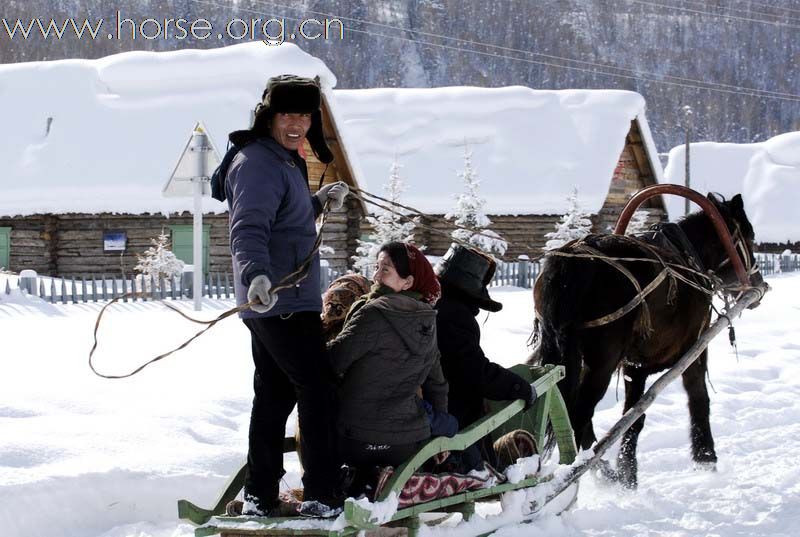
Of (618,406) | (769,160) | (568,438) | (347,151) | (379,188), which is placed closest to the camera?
(568,438)

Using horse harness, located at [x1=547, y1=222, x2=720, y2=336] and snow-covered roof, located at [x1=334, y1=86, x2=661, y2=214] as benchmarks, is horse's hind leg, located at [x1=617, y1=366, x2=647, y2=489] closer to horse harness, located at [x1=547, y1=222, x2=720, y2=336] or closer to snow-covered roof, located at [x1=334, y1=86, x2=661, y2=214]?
horse harness, located at [x1=547, y1=222, x2=720, y2=336]

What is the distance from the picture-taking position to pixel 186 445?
589 cm

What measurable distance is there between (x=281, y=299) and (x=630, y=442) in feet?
10.9

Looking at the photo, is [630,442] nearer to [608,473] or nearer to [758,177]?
[608,473]

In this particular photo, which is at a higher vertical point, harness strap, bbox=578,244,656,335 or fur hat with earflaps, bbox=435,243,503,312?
fur hat with earflaps, bbox=435,243,503,312

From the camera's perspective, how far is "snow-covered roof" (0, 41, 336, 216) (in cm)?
2262

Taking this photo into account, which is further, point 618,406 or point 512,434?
point 618,406

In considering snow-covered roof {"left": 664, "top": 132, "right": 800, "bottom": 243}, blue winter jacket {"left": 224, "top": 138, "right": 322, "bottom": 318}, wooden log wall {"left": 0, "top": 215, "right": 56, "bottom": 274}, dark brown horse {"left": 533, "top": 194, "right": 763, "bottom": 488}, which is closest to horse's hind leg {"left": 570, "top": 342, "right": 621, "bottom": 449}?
dark brown horse {"left": 533, "top": 194, "right": 763, "bottom": 488}

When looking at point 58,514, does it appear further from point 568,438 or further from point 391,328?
point 568,438

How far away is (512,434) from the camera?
4.91 m

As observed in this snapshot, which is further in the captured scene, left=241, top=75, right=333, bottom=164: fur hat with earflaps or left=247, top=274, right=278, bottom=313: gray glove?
left=241, top=75, right=333, bottom=164: fur hat with earflaps

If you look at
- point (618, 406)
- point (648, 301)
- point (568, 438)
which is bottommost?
point (618, 406)

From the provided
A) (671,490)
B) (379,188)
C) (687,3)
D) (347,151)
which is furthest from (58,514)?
(687,3)

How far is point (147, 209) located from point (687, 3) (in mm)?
105759
